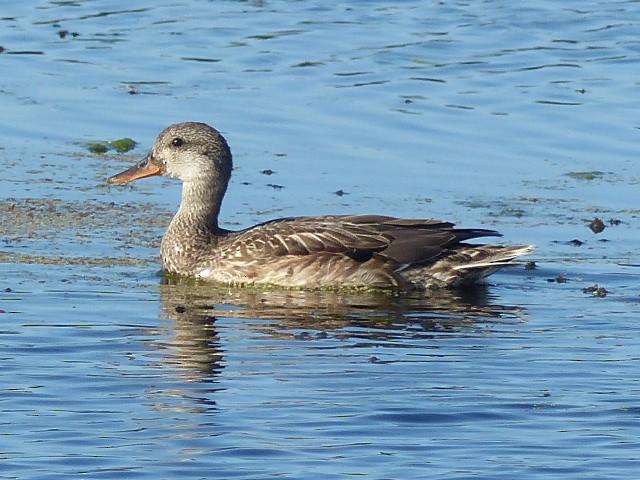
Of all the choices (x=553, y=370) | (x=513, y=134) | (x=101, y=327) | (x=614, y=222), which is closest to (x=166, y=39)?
(x=513, y=134)

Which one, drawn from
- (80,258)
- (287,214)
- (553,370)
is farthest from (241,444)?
(287,214)

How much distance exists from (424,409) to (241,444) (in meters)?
1.11

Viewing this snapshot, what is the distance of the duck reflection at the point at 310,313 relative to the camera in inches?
444

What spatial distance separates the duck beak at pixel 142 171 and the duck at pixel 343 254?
82cm

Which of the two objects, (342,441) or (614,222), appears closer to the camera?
(342,441)

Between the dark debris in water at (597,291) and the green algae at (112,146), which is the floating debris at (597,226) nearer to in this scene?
the dark debris in water at (597,291)

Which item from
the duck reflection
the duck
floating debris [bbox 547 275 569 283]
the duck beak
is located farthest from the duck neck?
floating debris [bbox 547 275 569 283]

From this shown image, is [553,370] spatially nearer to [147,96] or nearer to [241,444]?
[241,444]

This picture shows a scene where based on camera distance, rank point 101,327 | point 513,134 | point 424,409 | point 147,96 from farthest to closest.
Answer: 1. point 147,96
2. point 513,134
3. point 101,327
4. point 424,409

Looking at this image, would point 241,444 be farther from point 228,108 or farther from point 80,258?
point 228,108

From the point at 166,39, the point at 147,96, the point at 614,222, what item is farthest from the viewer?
the point at 166,39

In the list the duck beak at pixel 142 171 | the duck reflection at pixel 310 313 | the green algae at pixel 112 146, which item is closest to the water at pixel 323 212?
the duck reflection at pixel 310 313

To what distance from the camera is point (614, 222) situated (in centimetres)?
1441

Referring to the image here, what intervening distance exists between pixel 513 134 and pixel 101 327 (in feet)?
22.2
